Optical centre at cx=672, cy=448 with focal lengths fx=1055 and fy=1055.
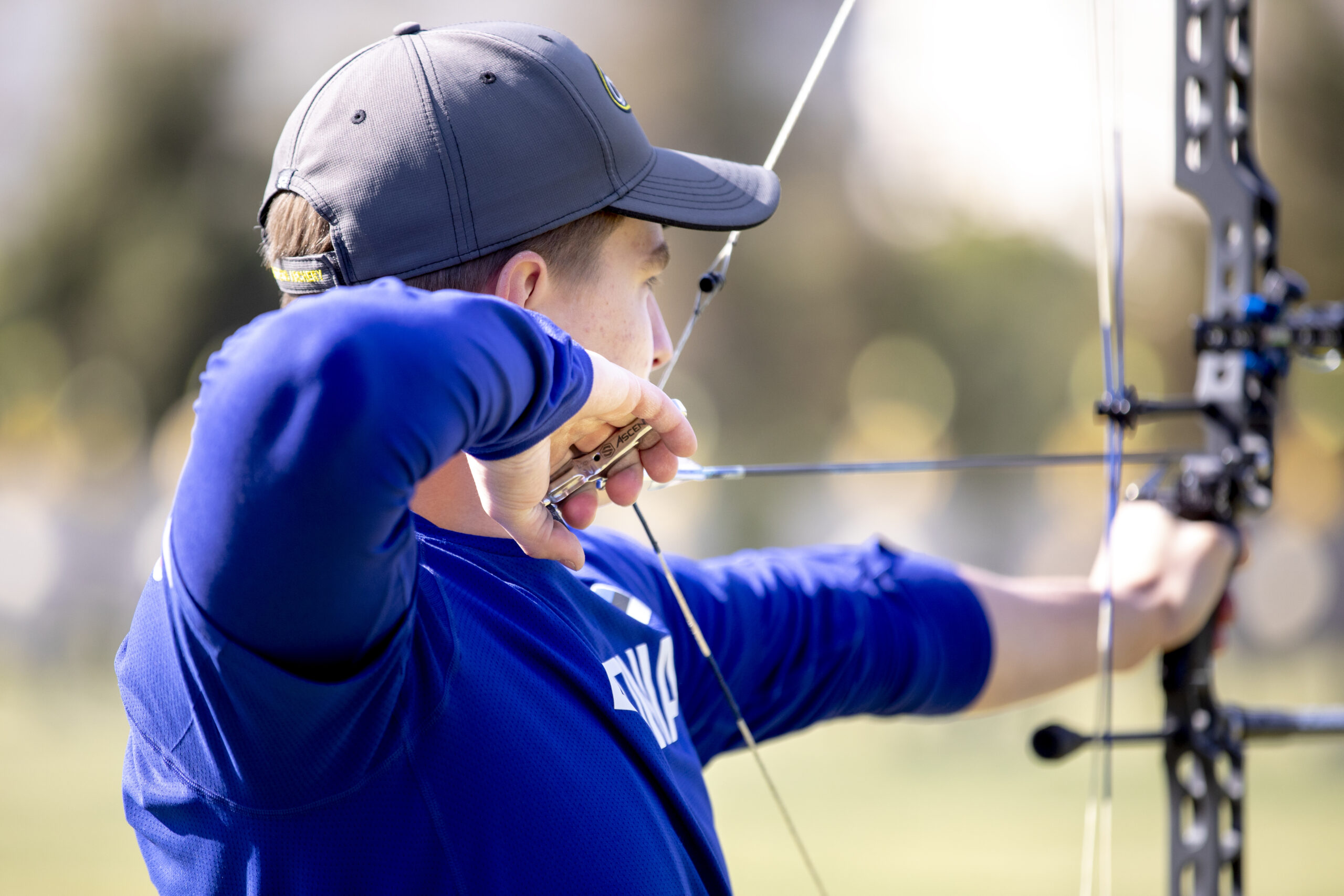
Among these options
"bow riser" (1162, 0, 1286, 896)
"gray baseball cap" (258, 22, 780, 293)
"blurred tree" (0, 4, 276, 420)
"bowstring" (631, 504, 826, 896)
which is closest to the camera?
"gray baseball cap" (258, 22, 780, 293)

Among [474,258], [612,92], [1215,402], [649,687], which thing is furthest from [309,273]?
[1215,402]

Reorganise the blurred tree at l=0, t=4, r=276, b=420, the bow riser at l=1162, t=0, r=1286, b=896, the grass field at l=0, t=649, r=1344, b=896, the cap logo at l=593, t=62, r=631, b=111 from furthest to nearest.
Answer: the blurred tree at l=0, t=4, r=276, b=420, the grass field at l=0, t=649, r=1344, b=896, the bow riser at l=1162, t=0, r=1286, b=896, the cap logo at l=593, t=62, r=631, b=111

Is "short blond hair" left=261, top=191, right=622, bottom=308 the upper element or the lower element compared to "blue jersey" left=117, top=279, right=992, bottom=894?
upper

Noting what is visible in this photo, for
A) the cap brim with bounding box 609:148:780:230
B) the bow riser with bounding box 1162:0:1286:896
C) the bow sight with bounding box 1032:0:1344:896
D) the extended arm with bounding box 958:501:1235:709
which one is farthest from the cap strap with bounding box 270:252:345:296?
the bow riser with bounding box 1162:0:1286:896

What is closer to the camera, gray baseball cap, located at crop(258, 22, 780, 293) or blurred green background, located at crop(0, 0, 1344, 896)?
gray baseball cap, located at crop(258, 22, 780, 293)

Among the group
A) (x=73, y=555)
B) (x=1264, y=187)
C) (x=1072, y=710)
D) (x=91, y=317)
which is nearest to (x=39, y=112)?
(x=91, y=317)

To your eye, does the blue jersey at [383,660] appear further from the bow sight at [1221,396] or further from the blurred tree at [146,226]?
the blurred tree at [146,226]

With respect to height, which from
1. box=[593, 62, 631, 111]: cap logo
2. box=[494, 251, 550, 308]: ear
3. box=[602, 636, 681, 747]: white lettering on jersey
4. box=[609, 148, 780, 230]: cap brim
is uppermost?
box=[593, 62, 631, 111]: cap logo

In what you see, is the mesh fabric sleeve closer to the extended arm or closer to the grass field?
the extended arm

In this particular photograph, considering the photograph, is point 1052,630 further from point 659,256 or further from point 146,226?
point 146,226

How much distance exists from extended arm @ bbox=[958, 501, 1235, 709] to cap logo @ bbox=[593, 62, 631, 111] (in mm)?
768

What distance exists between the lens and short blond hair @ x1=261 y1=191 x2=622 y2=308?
2.65 ft

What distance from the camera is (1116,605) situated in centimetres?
Answer: 139

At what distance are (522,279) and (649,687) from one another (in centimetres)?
38
